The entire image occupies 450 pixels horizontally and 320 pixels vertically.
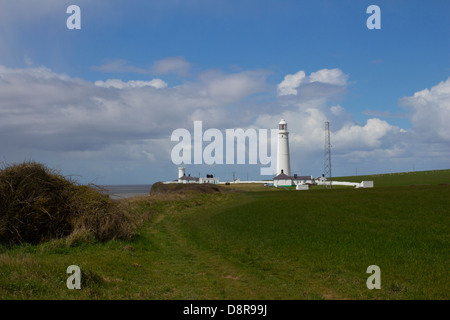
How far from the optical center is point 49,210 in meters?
20.4

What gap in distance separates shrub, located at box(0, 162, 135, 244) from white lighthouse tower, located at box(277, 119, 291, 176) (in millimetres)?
94829

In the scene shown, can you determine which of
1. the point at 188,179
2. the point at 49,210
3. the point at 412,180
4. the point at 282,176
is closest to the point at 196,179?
the point at 188,179

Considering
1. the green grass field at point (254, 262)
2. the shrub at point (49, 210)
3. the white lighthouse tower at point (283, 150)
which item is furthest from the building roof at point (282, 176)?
the shrub at point (49, 210)

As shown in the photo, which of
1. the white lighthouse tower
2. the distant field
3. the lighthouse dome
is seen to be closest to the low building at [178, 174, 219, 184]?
the white lighthouse tower

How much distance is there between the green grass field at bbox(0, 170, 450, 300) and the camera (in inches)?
448

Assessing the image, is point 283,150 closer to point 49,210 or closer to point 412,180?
point 412,180

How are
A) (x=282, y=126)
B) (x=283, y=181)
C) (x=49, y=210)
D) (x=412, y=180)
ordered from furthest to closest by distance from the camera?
(x=412, y=180)
(x=283, y=181)
(x=282, y=126)
(x=49, y=210)

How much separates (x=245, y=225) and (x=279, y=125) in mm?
89433

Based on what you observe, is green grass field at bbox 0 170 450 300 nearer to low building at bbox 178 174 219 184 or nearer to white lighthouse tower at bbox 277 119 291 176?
white lighthouse tower at bbox 277 119 291 176

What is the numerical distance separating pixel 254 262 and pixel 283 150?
338 feet

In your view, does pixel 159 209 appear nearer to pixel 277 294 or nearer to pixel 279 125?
pixel 277 294
